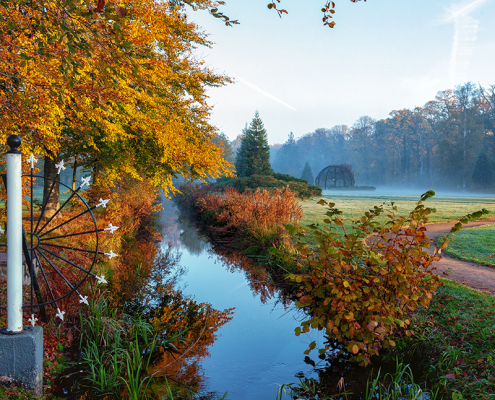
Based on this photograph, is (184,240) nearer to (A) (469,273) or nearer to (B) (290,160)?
(A) (469,273)

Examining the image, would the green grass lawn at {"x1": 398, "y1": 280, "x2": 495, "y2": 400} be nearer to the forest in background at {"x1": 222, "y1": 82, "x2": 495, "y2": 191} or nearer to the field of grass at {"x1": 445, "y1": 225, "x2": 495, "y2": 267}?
the field of grass at {"x1": 445, "y1": 225, "x2": 495, "y2": 267}

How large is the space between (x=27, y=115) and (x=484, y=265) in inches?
376

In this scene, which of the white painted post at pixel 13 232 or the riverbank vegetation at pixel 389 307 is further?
the riverbank vegetation at pixel 389 307

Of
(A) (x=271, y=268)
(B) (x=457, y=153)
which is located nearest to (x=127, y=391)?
(A) (x=271, y=268)

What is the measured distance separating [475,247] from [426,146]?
167 ft

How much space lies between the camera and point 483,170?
39.9 metres

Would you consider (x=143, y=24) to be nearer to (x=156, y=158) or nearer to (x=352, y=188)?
(x=156, y=158)

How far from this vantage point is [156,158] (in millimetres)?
10414

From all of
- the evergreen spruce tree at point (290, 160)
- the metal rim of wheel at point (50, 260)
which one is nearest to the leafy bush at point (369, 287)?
the metal rim of wheel at point (50, 260)

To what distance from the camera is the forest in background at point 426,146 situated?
43731 millimetres

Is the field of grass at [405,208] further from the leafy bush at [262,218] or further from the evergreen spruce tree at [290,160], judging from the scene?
the evergreen spruce tree at [290,160]

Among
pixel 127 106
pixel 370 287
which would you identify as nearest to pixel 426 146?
pixel 127 106

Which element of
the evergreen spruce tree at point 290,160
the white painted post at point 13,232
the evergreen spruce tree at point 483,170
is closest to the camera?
the white painted post at point 13,232

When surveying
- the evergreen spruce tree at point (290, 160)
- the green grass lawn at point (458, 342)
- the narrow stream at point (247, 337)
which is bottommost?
the narrow stream at point (247, 337)
